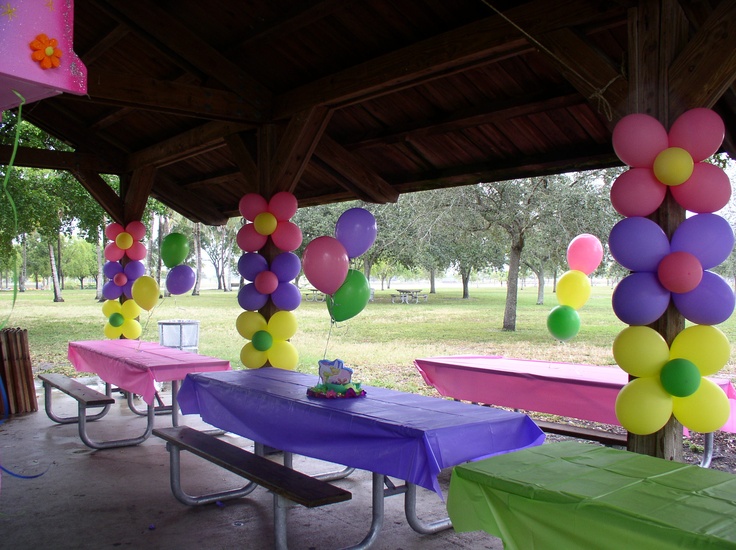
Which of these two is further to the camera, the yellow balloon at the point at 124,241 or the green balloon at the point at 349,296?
the yellow balloon at the point at 124,241

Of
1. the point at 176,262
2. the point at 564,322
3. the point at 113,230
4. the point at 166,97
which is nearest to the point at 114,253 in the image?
the point at 113,230

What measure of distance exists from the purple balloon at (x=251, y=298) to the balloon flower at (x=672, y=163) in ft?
11.3

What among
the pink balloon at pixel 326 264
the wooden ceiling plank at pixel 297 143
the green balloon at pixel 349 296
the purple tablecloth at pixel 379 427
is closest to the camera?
the purple tablecloth at pixel 379 427

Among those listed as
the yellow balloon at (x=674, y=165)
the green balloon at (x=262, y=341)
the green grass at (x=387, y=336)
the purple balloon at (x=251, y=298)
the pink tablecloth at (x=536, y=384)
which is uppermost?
the yellow balloon at (x=674, y=165)

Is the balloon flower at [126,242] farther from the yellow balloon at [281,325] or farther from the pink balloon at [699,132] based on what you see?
the pink balloon at [699,132]

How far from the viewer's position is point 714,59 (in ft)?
9.00

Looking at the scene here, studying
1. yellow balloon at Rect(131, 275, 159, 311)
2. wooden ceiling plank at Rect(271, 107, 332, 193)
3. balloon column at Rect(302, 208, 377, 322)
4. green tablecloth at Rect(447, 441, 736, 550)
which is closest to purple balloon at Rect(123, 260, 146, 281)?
yellow balloon at Rect(131, 275, 159, 311)

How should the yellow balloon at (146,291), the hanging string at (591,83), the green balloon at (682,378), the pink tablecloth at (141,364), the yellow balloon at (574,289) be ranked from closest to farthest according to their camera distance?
the green balloon at (682,378) < the hanging string at (591,83) < the yellow balloon at (574,289) < the pink tablecloth at (141,364) < the yellow balloon at (146,291)

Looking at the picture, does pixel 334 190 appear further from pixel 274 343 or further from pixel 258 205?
pixel 274 343

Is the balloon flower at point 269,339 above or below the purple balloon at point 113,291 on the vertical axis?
below

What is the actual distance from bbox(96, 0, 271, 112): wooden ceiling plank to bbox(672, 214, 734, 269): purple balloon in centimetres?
412

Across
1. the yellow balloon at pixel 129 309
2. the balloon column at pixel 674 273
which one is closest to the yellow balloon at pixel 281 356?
the yellow balloon at pixel 129 309

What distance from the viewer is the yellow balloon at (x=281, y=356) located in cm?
550

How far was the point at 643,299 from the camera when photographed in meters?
2.79
